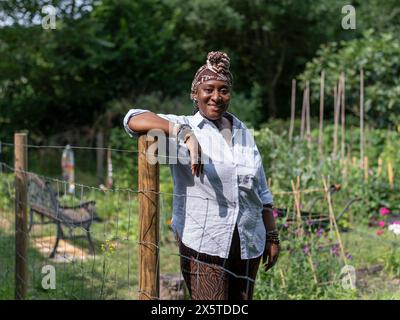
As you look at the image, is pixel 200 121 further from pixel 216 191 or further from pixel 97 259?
pixel 97 259

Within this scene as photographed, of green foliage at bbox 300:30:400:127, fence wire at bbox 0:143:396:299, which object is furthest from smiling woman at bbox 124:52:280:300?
green foliage at bbox 300:30:400:127

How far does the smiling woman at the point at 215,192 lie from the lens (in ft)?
7.93

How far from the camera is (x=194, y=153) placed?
2.30 metres

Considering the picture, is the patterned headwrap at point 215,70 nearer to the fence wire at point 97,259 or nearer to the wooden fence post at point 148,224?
the wooden fence post at point 148,224

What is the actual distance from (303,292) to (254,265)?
2311 mm

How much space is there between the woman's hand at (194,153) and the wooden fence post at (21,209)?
2436mm

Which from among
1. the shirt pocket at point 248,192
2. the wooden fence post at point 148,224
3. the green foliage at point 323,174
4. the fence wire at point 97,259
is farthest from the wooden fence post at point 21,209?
the green foliage at point 323,174

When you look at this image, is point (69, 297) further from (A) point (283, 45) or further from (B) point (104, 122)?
(A) point (283, 45)

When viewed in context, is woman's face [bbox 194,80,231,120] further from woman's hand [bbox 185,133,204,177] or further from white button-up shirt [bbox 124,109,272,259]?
woman's hand [bbox 185,133,204,177]

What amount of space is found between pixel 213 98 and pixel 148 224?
567 mm

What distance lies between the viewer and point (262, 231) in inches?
101

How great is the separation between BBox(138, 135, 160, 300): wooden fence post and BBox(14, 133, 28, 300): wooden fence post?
85.3 inches
